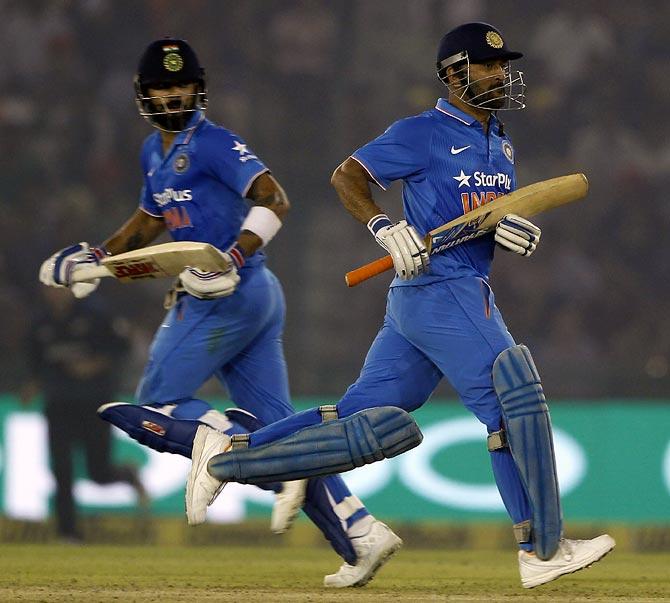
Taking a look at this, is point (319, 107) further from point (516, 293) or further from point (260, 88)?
point (516, 293)

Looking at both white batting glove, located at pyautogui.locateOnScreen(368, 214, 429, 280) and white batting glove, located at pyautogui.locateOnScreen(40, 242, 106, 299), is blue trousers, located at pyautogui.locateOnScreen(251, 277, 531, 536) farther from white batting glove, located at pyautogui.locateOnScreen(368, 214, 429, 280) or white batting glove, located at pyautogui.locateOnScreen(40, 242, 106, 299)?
white batting glove, located at pyautogui.locateOnScreen(40, 242, 106, 299)

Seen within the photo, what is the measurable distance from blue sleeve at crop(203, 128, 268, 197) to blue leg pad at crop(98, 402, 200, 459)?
0.84 m

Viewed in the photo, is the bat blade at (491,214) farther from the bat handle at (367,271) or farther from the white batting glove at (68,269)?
the white batting glove at (68,269)

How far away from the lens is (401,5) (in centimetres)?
1060

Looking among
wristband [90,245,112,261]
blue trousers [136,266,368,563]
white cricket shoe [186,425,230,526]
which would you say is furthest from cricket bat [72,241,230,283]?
white cricket shoe [186,425,230,526]

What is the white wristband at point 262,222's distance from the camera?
5.08m

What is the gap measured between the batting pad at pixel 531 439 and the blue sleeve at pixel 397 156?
68 cm

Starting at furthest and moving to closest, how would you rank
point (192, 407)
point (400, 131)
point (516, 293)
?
point (516, 293) < point (192, 407) < point (400, 131)

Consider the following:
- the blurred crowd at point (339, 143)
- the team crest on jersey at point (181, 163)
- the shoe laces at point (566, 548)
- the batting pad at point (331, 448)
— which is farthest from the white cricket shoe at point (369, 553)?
the blurred crowd at point (339, 143)

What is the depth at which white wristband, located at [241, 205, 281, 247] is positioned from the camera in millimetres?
5078

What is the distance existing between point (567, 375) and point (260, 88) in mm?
3223

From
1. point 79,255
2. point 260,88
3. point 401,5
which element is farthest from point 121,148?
point 79,255

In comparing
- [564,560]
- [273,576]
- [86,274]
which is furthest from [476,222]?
[273,576]

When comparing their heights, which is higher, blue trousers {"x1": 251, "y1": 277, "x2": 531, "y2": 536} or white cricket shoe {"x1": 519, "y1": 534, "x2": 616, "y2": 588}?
blue trousers {"x1": 251, "y1": 277, "x2": 531, "y2": 536}
